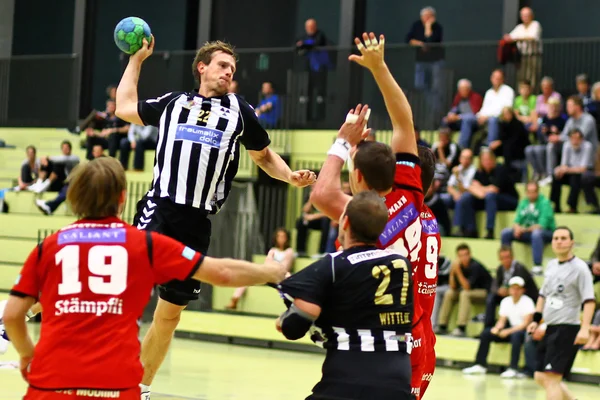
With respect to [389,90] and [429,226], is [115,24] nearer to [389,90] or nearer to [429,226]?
[429,226]

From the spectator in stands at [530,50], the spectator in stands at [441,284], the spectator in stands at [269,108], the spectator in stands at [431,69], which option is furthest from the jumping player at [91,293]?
the spectator in stands at [269,108]

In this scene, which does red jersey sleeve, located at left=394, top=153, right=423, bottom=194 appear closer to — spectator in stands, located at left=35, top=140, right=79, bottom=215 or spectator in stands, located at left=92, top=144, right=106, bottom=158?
spectator in stands, located at left=92, top=144, right=106, bottom=158

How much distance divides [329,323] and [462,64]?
14.2 meters

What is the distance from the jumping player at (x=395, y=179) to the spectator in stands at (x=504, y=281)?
316 inches

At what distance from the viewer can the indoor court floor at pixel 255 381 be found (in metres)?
9.76

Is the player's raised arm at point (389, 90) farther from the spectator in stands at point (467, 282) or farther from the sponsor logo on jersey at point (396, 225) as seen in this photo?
the spectator in stands at point (467, 282)

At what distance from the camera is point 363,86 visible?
1884 cm

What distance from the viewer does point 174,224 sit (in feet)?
20.8

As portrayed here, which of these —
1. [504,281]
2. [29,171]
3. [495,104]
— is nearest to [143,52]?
[504,281]

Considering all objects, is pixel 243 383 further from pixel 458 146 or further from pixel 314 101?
pixel 314 101

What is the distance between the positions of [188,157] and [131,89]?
59 cm

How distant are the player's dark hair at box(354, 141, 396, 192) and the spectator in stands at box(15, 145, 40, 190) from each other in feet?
55.2

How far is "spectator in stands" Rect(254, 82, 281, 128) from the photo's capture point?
60.7 feet

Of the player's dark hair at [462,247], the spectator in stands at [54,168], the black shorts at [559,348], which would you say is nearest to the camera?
the black shorts at [559,348]
